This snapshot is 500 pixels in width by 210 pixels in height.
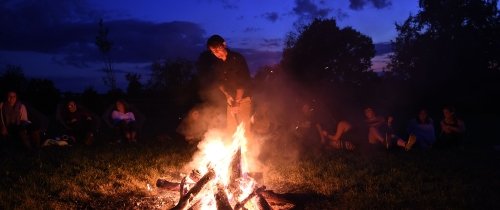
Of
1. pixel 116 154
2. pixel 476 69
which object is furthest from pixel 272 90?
pixel 476 69

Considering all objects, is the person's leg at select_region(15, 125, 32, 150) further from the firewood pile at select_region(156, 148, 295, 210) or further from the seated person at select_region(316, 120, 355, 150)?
the seated person at select_region(316, 120, 355, 150)

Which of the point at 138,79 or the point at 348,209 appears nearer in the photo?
the point at 348,209

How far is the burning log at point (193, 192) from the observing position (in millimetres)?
5469

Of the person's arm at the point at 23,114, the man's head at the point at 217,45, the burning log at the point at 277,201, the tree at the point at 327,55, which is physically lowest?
the burning log at the point at 277,201

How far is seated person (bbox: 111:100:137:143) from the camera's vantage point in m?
11.5

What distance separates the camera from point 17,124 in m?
10.7

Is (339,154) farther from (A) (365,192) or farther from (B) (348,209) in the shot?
(B) (348,209)

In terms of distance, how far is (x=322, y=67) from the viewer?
27453 millimetres

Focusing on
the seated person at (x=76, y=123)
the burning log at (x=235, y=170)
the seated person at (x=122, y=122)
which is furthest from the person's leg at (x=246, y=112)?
the seated person at (x=76, y=123)

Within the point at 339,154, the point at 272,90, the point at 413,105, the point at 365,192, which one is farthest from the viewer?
the point at 413,105

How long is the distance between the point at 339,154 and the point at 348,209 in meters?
3.60

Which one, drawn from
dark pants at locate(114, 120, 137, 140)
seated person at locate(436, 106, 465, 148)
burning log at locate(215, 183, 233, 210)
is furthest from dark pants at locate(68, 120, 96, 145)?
seated person at locate(436, 106, 465, 148)

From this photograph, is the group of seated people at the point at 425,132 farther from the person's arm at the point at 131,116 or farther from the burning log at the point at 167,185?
the person's arm at the point at 131,116

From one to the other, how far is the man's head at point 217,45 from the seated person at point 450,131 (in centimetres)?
612
